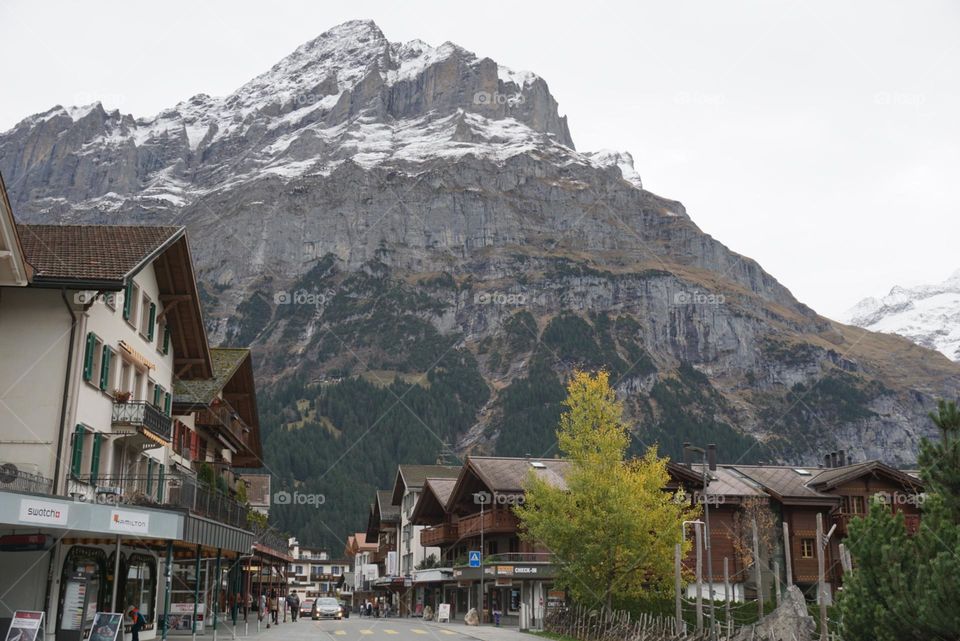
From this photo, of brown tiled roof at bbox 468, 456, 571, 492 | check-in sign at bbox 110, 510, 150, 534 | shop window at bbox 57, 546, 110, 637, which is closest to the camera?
check-in sign at bbox 110, 510, 150, 534

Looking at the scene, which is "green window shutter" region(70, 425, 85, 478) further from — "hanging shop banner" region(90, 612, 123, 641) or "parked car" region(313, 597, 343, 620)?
"parked car" region(313, 597, 343, 620)

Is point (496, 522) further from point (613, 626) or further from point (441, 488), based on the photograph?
point (613, 626)

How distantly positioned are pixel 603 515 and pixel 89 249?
21.1 meters

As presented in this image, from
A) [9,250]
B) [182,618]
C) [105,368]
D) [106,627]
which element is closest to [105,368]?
[105,368]

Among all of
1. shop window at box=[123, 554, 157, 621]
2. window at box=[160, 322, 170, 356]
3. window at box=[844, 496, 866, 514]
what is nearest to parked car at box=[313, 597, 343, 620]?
shop window at box=[123, 554, 157, 621]

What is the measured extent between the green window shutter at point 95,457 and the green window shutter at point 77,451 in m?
0.46

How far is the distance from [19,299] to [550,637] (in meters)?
25.6

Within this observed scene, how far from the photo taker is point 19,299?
28.3 meters

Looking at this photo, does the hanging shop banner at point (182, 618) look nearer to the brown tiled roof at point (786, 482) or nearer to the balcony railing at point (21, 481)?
the balcony railing at point (21, 481)

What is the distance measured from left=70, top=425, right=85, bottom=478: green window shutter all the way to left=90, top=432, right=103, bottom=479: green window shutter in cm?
46

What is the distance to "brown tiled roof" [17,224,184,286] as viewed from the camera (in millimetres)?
28078

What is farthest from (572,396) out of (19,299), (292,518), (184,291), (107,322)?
(292,518)

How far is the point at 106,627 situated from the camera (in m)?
24.5

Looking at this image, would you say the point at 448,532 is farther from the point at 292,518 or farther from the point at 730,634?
the point at 292,518
